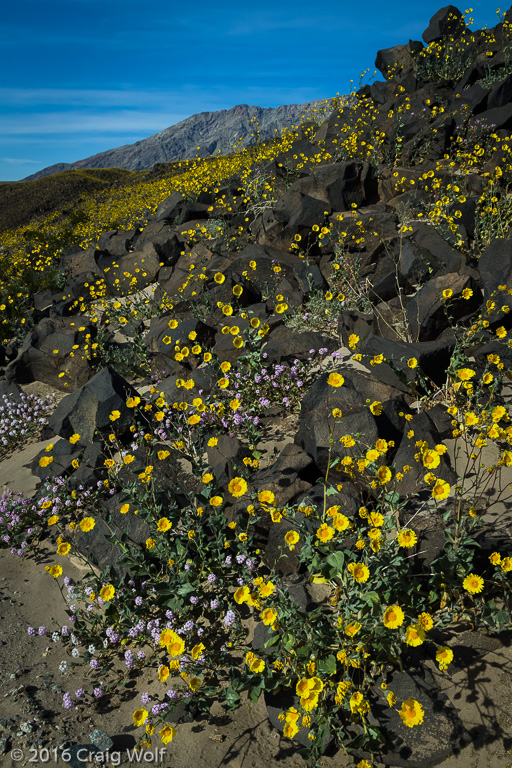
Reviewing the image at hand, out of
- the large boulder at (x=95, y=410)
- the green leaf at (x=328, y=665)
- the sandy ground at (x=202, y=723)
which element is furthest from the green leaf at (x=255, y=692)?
the large boulder at (x=95, y=410)

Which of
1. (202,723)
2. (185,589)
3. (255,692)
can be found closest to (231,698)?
(255,692)

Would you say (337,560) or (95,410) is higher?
(95,410)

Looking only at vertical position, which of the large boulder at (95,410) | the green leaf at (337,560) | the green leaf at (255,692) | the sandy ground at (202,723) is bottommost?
the sandy ground at (202,723)

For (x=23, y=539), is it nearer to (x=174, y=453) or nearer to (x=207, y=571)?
(x=174, y=453)

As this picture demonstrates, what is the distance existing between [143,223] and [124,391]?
1047 cm

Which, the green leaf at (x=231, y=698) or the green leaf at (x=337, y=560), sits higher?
the green leaf at (x=337, y=560)

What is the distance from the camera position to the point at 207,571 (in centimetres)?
333

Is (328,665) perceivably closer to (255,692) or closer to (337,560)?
(255,692)

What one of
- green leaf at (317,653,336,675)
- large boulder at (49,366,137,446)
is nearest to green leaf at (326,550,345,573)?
green leaf at (317,653,336,675)

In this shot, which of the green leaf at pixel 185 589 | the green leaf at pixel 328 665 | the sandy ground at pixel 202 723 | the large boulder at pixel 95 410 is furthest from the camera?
the large boulder at pixel 95 410

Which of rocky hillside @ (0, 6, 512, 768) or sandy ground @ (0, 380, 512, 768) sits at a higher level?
rocky hillside @ (0, 6, 512, 768)

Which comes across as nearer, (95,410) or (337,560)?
(337,560)

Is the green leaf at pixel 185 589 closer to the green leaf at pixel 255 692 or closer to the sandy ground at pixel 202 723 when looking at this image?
the sandy ground at pixel 202 723

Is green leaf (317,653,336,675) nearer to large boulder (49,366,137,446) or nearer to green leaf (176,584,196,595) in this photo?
green leaf (176,584,196,595)
